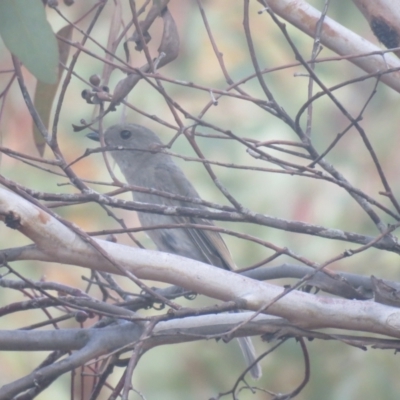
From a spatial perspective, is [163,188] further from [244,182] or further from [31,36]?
[31,36]

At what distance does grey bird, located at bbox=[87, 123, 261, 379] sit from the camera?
4121mm

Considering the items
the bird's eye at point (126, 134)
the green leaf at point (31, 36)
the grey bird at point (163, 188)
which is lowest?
the green leaf at point (31, 36)

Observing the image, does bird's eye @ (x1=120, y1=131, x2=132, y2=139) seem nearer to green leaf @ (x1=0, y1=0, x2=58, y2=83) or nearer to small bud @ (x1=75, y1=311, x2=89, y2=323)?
small bud @ (x1=75, y1=311, x2=89, y2=323)

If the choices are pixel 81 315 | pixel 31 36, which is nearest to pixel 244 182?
pixel 81 315

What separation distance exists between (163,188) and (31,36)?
8.49 feet

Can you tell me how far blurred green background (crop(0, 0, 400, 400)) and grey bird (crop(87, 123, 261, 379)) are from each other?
26.2 inches

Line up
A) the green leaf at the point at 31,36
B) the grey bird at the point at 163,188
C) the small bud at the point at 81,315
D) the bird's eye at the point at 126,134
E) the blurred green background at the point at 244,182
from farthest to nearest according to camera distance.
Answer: the blurred green background at the point at 244,182 → the bird's eye at the point at 126,134 → the grey bird at the point at 163,188 → the small bud at the point at 81,315 → the green leaf at the point at 31,36

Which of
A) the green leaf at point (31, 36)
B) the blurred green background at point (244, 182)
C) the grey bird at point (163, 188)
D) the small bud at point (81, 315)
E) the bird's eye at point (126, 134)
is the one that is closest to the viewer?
the green leaf at point (31, 36)

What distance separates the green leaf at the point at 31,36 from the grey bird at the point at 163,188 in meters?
1.97

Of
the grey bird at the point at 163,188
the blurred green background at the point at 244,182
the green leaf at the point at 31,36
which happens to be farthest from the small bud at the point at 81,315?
the blurred green background at the point at 244,182

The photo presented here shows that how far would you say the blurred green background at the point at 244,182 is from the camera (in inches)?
189

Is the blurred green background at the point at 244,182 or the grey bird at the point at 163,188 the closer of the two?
the grey bird at the point at 163,188

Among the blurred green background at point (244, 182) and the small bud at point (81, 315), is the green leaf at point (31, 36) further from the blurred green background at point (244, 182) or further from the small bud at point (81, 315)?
the blurred green background at point (244, 182)

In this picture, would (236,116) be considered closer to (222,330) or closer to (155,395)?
(155,395)
